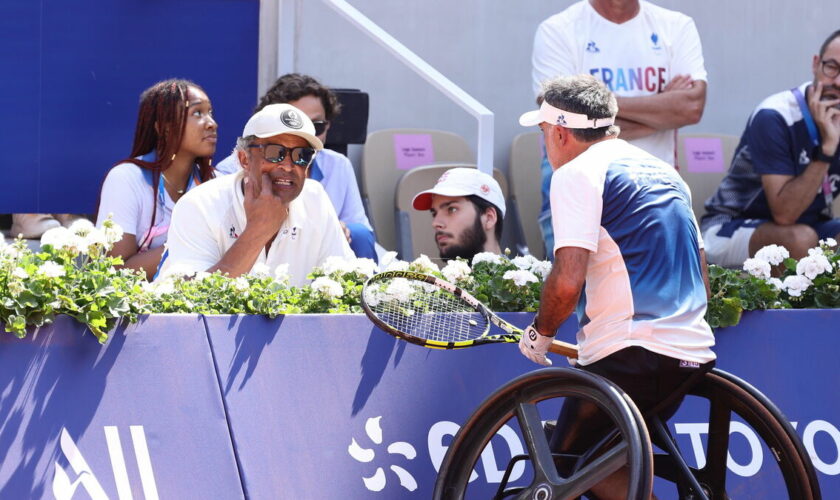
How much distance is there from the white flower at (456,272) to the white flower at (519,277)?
18cm

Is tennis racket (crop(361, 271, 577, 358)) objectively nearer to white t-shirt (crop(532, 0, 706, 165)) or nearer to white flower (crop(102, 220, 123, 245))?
white flower (crop(102, 220, 123, 245))

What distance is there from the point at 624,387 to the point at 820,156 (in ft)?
13.0

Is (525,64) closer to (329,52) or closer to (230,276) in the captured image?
(329,52)

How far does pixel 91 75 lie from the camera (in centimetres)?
767

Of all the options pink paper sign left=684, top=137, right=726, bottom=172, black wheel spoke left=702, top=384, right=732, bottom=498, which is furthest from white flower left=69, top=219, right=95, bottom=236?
pink paper sign left=684, top=137, right=726, bottom=172

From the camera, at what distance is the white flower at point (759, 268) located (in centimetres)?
527

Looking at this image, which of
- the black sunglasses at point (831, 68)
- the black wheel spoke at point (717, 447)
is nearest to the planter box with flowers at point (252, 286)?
the black wheel spoke at point (717, 447)

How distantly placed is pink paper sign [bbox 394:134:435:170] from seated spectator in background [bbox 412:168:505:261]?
1.88 m

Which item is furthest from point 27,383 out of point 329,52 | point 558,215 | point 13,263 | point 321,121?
point 329,52

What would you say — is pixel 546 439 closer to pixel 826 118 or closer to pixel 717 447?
pixel 717 447

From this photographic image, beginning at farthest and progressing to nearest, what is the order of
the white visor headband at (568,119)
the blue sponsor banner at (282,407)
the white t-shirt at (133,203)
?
the white t-shirt at (133,203) → the blue sponsor banner at (282,407) → the white visor headband at (568,119)

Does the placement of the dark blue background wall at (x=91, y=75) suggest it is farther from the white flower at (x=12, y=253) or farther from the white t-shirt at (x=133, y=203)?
the white flower at (x=12, y=253)

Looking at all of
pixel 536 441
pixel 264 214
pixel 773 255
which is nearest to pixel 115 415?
pixel 264 214

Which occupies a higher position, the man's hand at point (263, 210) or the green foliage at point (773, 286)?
the man's hand at point (263, 210)
